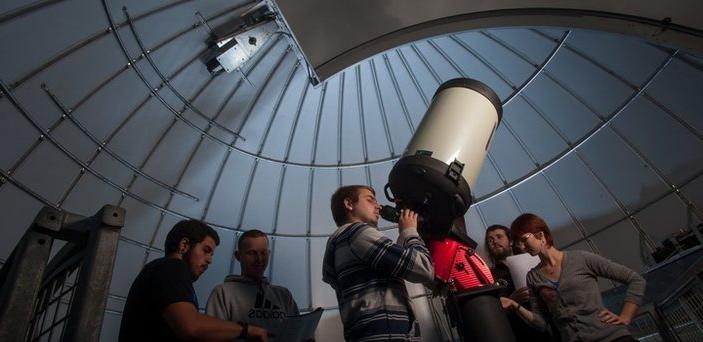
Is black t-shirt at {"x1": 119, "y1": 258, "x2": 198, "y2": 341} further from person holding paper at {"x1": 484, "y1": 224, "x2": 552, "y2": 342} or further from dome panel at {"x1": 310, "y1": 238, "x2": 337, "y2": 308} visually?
dome panel at {"x1": 310, "y1": 238, "x2": 337, "y2": 308}

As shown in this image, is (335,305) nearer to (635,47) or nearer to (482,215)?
(482,215)

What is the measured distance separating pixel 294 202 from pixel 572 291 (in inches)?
316

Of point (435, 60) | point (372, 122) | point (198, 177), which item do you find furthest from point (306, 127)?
point (435, 60)

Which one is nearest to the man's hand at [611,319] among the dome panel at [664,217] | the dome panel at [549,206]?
the dome panel at [664,217]

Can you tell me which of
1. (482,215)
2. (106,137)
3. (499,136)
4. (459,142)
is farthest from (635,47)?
(106,137)

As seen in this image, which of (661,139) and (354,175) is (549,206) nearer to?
(661,139)

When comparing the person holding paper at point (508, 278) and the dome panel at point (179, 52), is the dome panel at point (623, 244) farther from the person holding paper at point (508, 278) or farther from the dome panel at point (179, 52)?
the dome panel at point (179, 52)

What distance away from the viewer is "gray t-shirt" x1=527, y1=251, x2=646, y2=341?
3229 millimetres

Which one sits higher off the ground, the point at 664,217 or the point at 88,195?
the point at 88,195

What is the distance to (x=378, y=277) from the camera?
2.85 m

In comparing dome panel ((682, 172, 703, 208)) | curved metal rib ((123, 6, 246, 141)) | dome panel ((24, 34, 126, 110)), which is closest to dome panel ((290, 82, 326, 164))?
curved metal rib ((123, 6, 246, 141))

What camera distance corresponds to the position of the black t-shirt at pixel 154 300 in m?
2.60

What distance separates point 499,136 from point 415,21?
18.0 ft

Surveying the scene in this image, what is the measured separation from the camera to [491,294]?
2.83m
